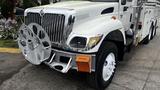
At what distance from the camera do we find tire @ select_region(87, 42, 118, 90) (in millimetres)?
4980

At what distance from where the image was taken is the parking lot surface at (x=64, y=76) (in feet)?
17.9

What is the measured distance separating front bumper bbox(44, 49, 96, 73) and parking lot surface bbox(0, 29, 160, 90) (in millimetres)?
544

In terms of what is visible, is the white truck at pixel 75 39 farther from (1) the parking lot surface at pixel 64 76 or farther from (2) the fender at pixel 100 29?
A: (1) the parking lot surface at pixel 64 76

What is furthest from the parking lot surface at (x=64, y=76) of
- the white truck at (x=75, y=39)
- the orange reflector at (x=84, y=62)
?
the orange reflector at (x=84, y=62)

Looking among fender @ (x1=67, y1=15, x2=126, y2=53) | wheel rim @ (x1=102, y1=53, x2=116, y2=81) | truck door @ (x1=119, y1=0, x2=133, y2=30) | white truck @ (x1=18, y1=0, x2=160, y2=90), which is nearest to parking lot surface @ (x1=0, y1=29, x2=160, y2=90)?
wheel rim @ (x1=102, y1=53, x2=116, y2=81)

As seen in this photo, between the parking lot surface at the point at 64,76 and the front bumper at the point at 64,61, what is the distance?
0.54 meters

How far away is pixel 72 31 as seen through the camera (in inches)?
195

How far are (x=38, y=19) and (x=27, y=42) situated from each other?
505 millimetres

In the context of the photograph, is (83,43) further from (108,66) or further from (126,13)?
(126,13)

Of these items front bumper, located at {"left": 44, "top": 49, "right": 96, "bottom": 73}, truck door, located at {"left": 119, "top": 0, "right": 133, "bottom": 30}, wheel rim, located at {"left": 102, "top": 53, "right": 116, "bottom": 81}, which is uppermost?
truck door, located at {"left": 119, "top": 0, "right": 133, "bottom": 30}

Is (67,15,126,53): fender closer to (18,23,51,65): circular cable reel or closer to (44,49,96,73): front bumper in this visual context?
(44,49,96,73): front bumper

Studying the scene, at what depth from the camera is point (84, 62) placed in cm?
464

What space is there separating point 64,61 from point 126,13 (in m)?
2.17

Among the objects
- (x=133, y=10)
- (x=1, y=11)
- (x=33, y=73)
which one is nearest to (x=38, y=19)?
(x=33, y=73)
